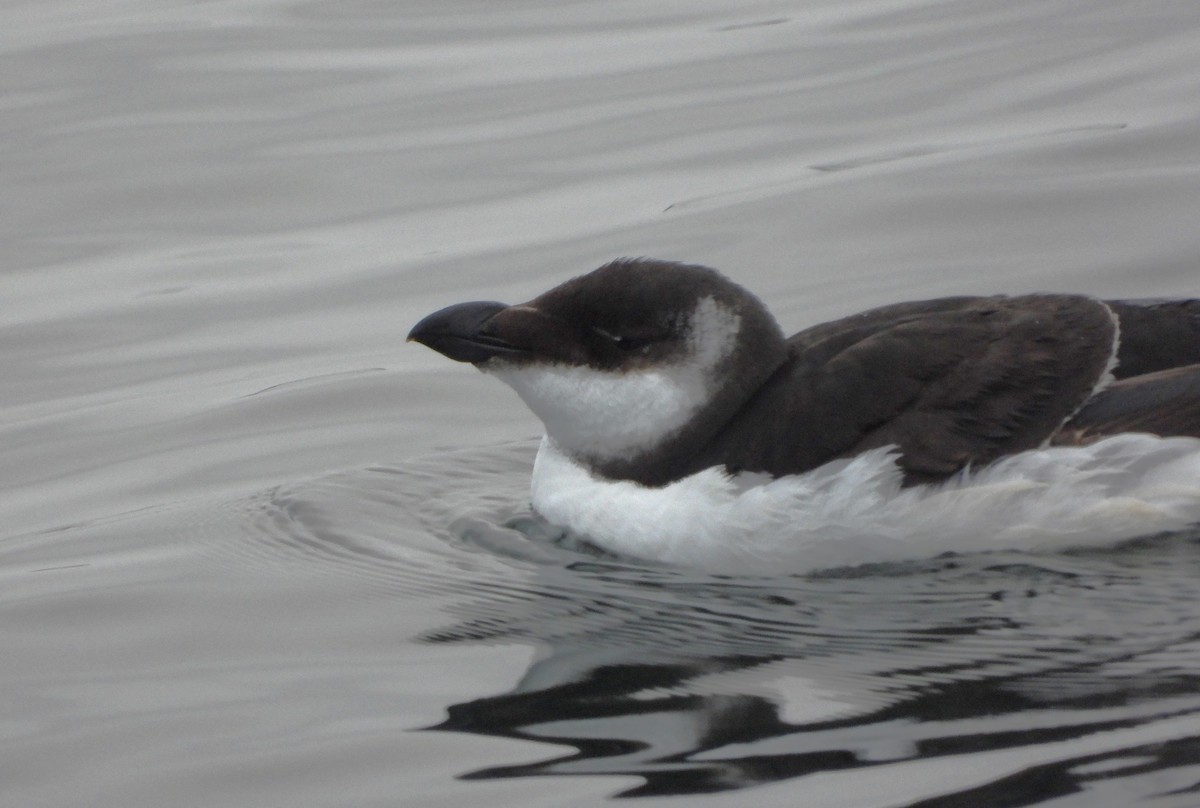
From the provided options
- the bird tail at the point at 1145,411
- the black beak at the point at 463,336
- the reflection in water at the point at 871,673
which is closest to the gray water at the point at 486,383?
the reflection in water at the point at 871,673

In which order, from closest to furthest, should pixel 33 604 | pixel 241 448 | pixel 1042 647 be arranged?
pixel 1042 647
pixel 33 604
pixel 241 448

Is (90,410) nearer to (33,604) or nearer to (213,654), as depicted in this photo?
(33,604)

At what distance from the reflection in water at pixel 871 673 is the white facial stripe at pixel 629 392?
1.30 ft

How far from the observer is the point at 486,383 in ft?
25.6

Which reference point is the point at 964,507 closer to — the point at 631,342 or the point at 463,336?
the point at 631,342

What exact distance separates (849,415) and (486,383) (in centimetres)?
268

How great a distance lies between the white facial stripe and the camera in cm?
572

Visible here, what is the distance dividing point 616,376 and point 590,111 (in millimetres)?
5483

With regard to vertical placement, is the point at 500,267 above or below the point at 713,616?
above

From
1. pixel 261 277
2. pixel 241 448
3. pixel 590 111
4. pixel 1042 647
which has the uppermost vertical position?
pixel 590 111

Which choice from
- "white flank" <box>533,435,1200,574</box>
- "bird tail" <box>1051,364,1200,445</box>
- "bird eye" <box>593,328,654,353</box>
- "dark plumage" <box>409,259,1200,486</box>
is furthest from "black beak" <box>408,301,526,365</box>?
"bird tail" <box>1051,364,1200,445</box>

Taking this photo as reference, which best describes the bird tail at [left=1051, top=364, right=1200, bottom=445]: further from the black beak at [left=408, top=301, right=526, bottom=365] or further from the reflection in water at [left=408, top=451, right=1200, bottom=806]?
the black beak at [left=408, top=301, right=526, bottom=365]

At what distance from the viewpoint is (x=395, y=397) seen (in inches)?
300

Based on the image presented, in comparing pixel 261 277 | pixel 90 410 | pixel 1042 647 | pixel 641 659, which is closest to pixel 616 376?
pixel 641 659
